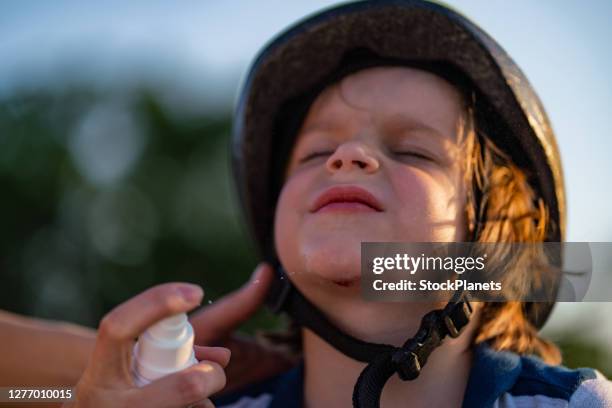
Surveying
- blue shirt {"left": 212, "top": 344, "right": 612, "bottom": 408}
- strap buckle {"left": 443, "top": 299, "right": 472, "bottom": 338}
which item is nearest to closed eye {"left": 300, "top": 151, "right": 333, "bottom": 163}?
strap buckle {"left": 443, "top": 299, "right": 472, "bottom": 338}

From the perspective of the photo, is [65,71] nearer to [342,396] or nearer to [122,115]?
[122,115]

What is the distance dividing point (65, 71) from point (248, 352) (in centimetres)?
761

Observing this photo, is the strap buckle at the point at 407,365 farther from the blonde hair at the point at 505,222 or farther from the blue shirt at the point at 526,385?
the blonde hair at the point at 505,222

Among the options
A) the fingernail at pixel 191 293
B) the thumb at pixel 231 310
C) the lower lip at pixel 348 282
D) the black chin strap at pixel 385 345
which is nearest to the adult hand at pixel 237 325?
the thumb at pixel 231 310

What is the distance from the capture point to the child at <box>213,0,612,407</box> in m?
2.07

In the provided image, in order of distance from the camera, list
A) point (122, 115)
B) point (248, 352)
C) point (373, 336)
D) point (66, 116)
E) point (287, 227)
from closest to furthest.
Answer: point (373, 336)
point (287, 227)
point (248, 352)
point (66, 116)
point (122, 115)

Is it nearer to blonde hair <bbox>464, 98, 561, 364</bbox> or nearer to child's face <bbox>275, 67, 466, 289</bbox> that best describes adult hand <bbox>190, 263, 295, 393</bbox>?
child's face <bbox>275, 67, 466, 289</bbox>

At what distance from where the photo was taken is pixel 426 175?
2.16 m

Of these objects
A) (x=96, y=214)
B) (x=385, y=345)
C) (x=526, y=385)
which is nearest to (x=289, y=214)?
(x=385, y=345)

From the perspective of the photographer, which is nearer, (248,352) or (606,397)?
(606,397)

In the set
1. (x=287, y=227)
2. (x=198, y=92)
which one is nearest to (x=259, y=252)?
(x=287, y=227)

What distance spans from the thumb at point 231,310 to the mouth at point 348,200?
688mm

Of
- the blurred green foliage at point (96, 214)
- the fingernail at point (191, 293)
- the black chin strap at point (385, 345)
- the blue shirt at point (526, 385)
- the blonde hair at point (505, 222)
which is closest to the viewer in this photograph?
the fingernail at point (191, 293)

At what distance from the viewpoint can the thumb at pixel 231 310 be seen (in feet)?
8.87
